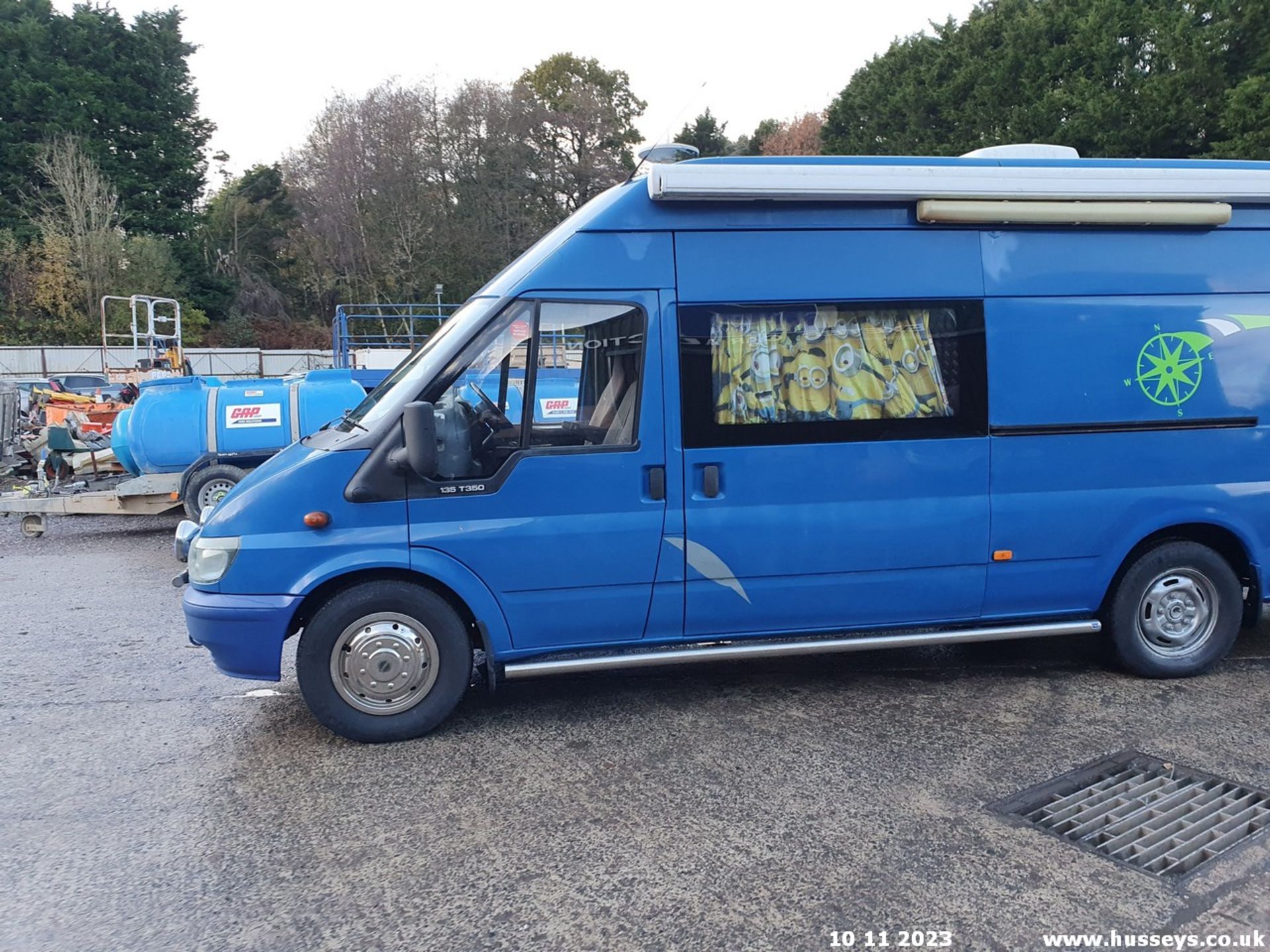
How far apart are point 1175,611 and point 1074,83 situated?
27210mm

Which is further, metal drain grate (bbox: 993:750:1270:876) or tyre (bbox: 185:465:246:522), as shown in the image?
tyre (bbox: 185:465:246:522)

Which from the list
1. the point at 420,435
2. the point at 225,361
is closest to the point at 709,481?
the point at 420,435

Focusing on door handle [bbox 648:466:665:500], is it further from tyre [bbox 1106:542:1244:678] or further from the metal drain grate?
tyre [bbox 1106:542:1244:678]

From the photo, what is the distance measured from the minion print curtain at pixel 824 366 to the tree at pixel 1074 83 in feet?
66.9

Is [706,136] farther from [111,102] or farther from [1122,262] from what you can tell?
[1122,262]

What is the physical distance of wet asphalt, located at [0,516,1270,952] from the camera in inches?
128

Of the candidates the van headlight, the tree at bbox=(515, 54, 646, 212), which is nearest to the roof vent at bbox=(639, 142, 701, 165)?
the van headlight

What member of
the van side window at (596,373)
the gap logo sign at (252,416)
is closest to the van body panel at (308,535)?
the van side window at (596,373)

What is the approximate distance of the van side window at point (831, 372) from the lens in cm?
488

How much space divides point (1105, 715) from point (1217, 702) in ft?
2.28

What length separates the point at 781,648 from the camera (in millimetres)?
5016

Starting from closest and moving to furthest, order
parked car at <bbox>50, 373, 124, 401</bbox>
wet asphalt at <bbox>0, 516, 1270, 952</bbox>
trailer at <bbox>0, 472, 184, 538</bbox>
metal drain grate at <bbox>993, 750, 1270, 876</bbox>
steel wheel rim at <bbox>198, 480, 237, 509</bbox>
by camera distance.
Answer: wet asphalt at <bbox>0, 516, 1270, 952</bbox>
metal drain grate at <bbox>993, 750, 1270, 876</bbox>
steel wheel rim at <bbox>198, 480, 237, 509</bbox>
trailer at <bbox>0, 472, 184, 538</bbox>
parked car at <bbox>50, 373, 124, 401</bbox>

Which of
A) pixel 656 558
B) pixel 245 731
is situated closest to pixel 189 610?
pixel 245 731

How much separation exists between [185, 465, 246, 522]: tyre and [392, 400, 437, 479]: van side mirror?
7.03 meters
